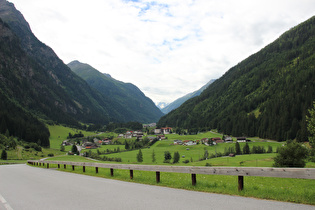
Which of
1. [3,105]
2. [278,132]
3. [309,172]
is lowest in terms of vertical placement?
[278,132]

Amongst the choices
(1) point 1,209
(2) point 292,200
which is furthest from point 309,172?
(1) point 1,209

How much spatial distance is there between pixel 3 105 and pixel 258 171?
207 meters

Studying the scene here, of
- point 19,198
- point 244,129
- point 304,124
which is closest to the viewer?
point 19,198

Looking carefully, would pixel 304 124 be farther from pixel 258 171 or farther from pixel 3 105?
pixel 3 105

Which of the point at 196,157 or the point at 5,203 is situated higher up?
the point at 5,203

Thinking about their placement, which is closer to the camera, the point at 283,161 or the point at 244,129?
the point at 283,161

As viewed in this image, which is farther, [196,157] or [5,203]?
[196,157]

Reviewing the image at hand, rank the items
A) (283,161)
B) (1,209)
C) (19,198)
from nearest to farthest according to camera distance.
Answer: (1,209) → (19,198) → (283,161)

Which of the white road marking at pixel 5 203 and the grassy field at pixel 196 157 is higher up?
the white road marking at pixel 5 203

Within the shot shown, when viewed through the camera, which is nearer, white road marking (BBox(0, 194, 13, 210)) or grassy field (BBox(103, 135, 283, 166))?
white road marking (BBox(0, 194, 13, 210))

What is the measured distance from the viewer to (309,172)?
7.97 m

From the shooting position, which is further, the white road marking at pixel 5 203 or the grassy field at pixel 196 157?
the grassy field at pixel 196 157

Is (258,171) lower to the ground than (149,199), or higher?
higher

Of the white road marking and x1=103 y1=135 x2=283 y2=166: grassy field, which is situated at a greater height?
the white road marking
